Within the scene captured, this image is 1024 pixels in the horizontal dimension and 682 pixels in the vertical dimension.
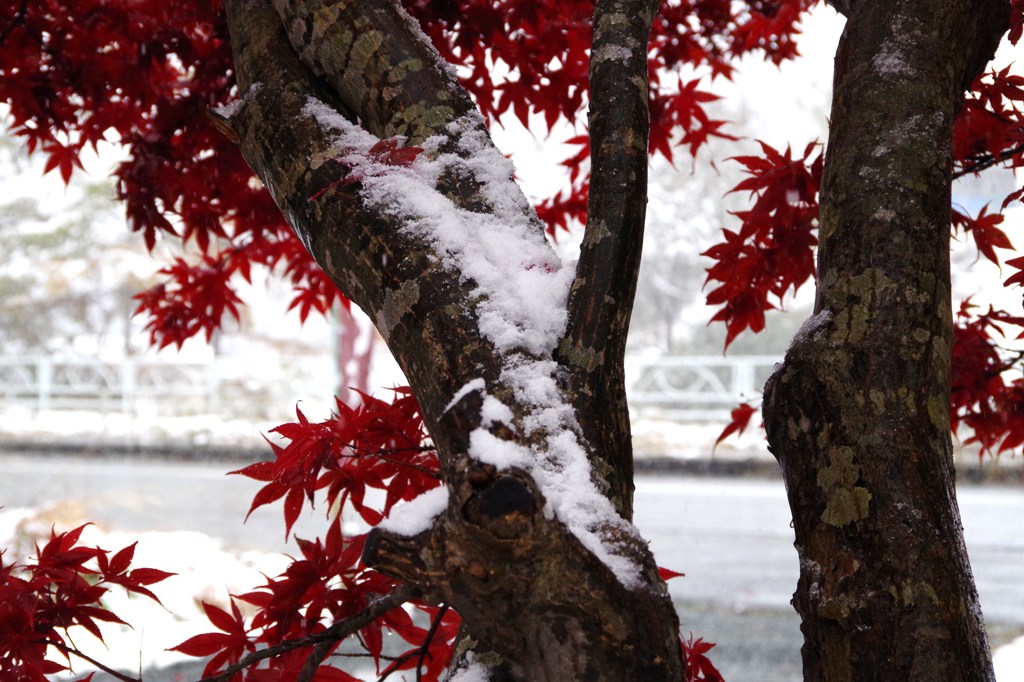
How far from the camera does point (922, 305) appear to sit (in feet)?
3.21

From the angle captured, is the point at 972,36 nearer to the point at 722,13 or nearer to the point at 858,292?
the point at 858,292

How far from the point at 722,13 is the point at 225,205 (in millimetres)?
1341

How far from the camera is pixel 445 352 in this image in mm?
893

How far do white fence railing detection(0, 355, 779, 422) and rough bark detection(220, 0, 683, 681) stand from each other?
414 inches

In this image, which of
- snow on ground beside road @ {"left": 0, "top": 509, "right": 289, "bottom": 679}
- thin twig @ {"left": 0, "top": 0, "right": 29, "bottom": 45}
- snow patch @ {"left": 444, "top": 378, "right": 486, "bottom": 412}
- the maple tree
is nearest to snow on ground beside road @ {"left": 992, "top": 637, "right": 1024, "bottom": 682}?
the maple tree

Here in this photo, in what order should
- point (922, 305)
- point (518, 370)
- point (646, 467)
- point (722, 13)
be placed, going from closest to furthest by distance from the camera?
point (518, 370), point (922, 305), point (722, 13), point (646, 467)

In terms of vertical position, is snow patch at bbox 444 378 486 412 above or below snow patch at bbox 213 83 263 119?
below

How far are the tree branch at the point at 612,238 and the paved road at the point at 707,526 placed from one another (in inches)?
85.9

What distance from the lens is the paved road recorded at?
13.3 ft

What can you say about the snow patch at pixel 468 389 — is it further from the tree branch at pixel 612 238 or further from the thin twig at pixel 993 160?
the thin twig at pixel 993 160

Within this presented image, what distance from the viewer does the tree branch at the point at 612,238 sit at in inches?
35.9

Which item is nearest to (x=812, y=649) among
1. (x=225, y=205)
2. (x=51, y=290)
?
(x=225, y=205)

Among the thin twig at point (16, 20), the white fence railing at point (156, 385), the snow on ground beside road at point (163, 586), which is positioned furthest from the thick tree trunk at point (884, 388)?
the white fence railing at point (156, 385)

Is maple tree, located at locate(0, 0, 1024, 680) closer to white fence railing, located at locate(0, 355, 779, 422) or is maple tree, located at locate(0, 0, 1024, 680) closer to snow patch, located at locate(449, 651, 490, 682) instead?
snow patch, located at locate(449, 651, 490, 682)
